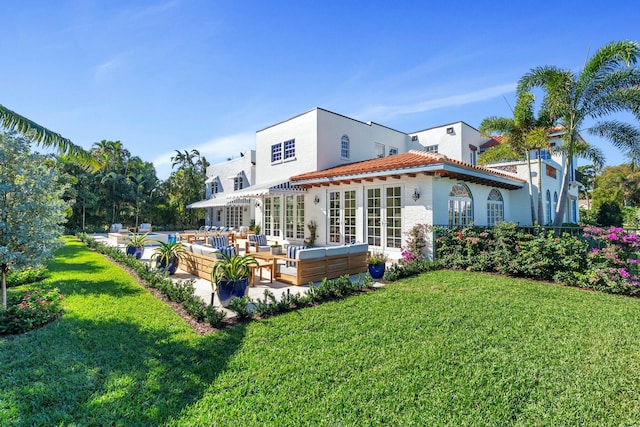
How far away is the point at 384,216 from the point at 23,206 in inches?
641

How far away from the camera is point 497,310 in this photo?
29.9 ft

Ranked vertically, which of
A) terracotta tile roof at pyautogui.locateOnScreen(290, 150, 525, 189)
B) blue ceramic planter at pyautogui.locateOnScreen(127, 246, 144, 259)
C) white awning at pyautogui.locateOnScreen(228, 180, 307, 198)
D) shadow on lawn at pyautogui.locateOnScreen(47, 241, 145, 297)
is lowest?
shadow on lawn at pyautogui.locateOnScreen(47, 241, 145, 297)

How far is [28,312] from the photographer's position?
8.04m

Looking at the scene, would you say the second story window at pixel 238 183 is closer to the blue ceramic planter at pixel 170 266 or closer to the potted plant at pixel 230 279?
the blue ceramic planter at pixel 170 266

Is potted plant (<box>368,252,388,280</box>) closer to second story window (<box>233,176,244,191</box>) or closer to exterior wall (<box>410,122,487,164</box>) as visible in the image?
exterior wall (<box>410,122,487,164</box>)

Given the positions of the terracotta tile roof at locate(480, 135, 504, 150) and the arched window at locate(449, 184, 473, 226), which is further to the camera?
the terracotta tile roof at locate(480, 135, 504, 150)

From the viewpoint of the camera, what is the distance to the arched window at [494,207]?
890 inches

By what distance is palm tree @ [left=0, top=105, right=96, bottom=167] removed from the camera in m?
10.1

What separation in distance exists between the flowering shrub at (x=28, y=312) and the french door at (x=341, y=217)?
15454mm

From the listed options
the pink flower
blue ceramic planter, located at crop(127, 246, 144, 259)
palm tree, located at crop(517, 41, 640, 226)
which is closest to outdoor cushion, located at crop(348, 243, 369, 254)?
the pink flower

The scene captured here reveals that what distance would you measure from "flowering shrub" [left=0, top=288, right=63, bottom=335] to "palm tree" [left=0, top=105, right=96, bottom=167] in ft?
16.7

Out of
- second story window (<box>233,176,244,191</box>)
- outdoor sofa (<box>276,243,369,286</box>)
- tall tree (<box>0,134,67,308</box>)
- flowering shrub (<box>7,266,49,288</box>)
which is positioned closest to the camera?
tall tree (<box>0,134,67,308</box>)

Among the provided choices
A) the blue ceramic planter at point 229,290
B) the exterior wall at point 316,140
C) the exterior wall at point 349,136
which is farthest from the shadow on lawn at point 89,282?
the exterior wall at point 349,136

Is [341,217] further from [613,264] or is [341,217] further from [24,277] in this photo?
[24,277]
